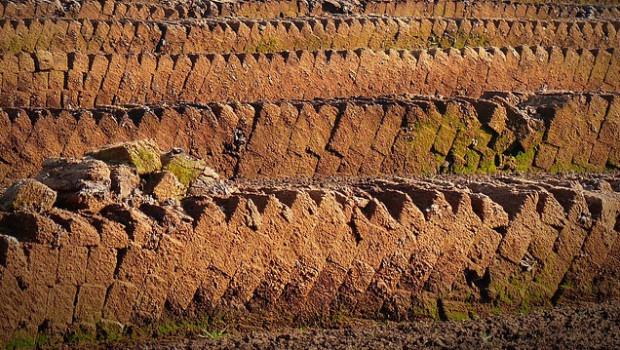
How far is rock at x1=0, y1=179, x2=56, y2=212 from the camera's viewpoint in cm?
703

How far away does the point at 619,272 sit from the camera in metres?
8.68

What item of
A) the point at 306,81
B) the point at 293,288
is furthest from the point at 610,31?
the point at 293,288

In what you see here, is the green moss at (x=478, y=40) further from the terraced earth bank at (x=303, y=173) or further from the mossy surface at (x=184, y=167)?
the mossy surface at (x=184, y=167)

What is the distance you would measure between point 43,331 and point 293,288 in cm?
191

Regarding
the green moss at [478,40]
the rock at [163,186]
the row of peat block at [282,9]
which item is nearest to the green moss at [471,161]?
the rock at [163,186]

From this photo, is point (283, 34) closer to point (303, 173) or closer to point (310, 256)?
point (303, 173)

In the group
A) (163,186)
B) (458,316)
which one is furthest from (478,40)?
(163,186)

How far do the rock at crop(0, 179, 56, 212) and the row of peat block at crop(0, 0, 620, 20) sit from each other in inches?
575

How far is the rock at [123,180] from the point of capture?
7418mm

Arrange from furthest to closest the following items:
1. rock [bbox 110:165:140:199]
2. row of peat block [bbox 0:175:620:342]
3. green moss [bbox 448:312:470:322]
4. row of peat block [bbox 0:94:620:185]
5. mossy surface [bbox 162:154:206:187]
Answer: row of peat block [bbox 0:94:620:185] < mossy surface [bbox 162:154:206:187] < green moss [bbox 448:312:470:322] < rock [bbox 110:165:140:199] < row of peat block [bbox 0:175:620:342]

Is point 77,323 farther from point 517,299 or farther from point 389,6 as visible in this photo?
point 389,6

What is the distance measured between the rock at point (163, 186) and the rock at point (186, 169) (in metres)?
0.39

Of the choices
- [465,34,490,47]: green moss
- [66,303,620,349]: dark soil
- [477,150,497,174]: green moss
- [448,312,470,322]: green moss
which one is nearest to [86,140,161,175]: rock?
[66,303,620,349]: dark soil

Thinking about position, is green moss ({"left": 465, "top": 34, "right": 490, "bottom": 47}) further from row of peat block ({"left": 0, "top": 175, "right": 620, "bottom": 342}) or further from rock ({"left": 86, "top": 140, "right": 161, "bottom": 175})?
rock ({"left": 86, "top": 140, "right": 161, "bottom": 175})
